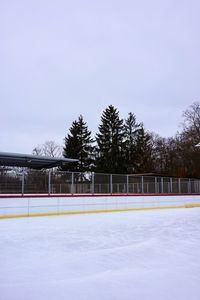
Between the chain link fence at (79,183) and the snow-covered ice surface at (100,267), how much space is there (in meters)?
6.92

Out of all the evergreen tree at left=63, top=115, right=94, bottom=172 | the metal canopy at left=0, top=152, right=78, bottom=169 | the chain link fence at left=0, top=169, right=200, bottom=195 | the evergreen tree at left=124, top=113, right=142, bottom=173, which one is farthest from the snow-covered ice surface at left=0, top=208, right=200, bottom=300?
the evergreen tree at left=124, top=113, right=142, bottom=173

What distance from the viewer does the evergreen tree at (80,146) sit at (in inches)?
1786

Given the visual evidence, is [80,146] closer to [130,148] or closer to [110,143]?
[110,143]

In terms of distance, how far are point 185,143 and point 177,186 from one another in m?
19.1

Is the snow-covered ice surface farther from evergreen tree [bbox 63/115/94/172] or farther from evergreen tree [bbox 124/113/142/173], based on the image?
evergreen tree [bbox 124/113/142/173]

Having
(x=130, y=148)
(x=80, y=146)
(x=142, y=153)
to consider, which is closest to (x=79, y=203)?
(x=80, y=146)

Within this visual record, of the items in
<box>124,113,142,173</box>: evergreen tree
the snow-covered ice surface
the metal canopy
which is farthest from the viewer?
<box>124,113,142,173</box>: evergreen tree

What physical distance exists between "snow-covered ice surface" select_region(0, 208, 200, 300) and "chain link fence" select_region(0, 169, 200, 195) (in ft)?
22.7

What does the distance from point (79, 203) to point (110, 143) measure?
29426mm

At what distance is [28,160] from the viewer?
832 inches

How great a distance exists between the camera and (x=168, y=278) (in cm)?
442

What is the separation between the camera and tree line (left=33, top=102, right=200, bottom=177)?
140 feet

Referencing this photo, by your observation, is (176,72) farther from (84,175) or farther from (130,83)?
(84,175)

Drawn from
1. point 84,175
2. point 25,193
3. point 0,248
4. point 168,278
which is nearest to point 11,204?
point 25,193
